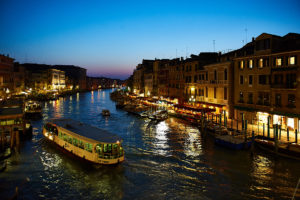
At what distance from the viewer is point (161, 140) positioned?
3062 cm

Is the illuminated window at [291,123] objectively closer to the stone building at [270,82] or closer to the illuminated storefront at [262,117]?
the stone building at [270,82]

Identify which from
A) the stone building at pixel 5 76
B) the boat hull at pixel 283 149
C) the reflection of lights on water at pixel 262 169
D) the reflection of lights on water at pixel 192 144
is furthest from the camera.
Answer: the stone building at pixel 5 76

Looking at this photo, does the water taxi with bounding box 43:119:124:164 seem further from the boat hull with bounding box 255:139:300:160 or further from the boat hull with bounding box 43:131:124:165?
the boat hull with bounding box 255:139:300:160

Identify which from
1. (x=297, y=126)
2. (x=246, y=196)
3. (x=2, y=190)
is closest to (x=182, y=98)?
(x=297, y=126)

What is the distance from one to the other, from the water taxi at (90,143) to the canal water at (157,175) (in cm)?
109

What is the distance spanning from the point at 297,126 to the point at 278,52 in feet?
31.1

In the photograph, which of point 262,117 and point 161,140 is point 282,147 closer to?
point 262,117

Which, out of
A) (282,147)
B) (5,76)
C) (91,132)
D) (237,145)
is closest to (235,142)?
(237,145)

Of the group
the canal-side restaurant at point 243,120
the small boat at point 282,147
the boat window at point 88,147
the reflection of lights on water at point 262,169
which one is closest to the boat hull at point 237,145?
the small boat at point 282,147

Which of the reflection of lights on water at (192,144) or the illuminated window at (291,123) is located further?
the illuminated window at (291,123)

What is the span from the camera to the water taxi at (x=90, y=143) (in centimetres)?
2019

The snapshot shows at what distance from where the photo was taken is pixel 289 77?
28.2 metres

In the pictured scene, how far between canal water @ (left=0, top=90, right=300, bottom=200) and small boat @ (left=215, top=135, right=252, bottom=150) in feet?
2.71

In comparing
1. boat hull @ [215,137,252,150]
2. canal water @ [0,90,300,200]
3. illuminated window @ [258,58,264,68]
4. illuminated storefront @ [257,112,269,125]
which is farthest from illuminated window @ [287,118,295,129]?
illuminated window @ [258,58,264,68]
